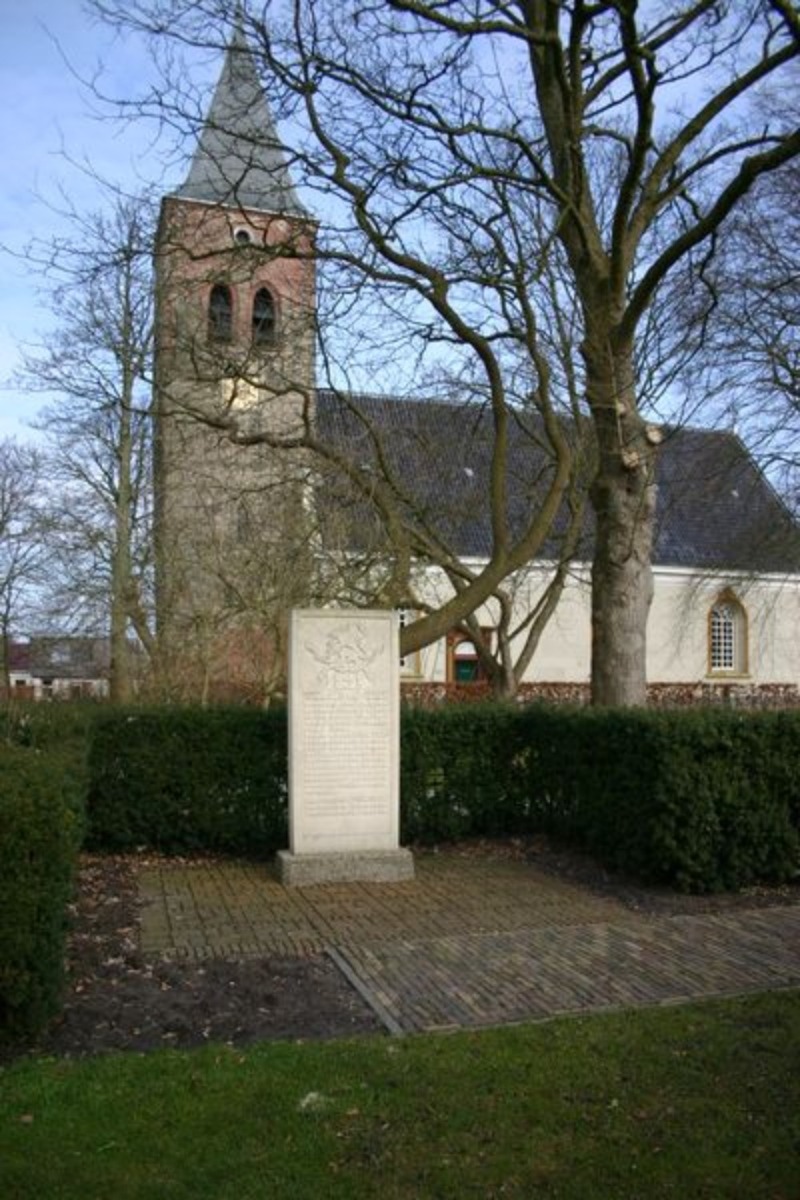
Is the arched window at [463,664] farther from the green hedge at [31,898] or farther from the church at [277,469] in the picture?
the green hedge at [31,898]

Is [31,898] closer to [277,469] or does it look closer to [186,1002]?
[186,1002]

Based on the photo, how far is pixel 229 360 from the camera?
13391 millimetres

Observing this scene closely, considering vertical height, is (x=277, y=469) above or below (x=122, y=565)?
above

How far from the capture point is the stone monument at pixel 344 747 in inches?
400

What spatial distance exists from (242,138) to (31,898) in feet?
28.5

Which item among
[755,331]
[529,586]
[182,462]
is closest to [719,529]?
[529,586]

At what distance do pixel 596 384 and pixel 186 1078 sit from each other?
9737 mm

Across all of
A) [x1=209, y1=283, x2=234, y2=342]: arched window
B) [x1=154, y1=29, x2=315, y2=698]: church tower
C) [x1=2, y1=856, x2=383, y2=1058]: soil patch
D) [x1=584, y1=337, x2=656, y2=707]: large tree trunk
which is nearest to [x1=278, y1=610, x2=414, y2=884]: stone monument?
[x1=2, y1=856, x2=383, y2=1058]: soil patch

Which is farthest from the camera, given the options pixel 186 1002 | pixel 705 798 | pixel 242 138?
pixel 242 138

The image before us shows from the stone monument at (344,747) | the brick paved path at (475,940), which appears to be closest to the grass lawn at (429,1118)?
the brick paved path at (475,940)

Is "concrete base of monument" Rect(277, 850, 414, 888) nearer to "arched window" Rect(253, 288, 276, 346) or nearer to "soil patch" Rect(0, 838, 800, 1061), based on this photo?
"soil patch" Rect(0, 838, 800, 1061)

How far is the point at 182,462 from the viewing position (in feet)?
80.9

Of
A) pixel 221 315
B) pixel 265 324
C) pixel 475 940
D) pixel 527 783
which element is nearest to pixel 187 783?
pixel 527 783

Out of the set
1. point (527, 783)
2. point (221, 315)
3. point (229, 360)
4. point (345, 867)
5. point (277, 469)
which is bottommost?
point (345, 867)
